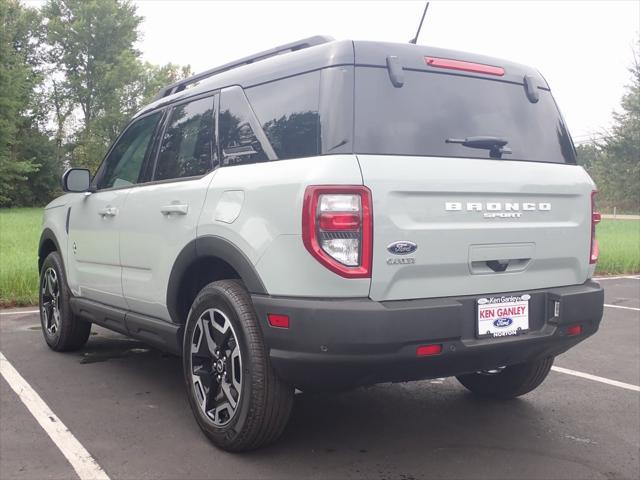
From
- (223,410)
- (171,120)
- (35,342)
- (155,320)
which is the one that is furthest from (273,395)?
(35,342)

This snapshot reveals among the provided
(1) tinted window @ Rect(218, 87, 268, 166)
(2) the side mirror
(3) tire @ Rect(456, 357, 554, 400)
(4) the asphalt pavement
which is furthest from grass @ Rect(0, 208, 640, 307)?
(3) tire @ Rect(456, 357, 554, 400)

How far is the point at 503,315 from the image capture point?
302 cm

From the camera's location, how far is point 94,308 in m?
4.63

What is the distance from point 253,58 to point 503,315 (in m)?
2.03

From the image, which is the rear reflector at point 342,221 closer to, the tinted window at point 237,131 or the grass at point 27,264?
the tinted window at point 237,131

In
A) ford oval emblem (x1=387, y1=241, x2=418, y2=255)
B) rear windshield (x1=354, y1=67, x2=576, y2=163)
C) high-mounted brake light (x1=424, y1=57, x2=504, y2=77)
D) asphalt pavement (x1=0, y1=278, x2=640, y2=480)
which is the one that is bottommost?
asphalt pavement (x1=0, y1=278, x2=640, y2=480)

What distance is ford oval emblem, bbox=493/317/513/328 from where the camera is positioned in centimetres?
Result: 300

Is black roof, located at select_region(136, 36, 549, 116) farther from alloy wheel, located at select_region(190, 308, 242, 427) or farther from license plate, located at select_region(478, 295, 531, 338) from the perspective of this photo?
alloy wheel, located at select_region(190, 308, 242, 427)

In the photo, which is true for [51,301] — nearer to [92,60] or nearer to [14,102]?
[14,102]

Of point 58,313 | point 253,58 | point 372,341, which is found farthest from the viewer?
point 58,313

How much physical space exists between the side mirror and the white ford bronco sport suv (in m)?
1.21

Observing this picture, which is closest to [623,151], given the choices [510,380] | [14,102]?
[14,102]

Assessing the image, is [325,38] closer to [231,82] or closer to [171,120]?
[231,82]

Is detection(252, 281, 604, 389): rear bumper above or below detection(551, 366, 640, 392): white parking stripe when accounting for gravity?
above
